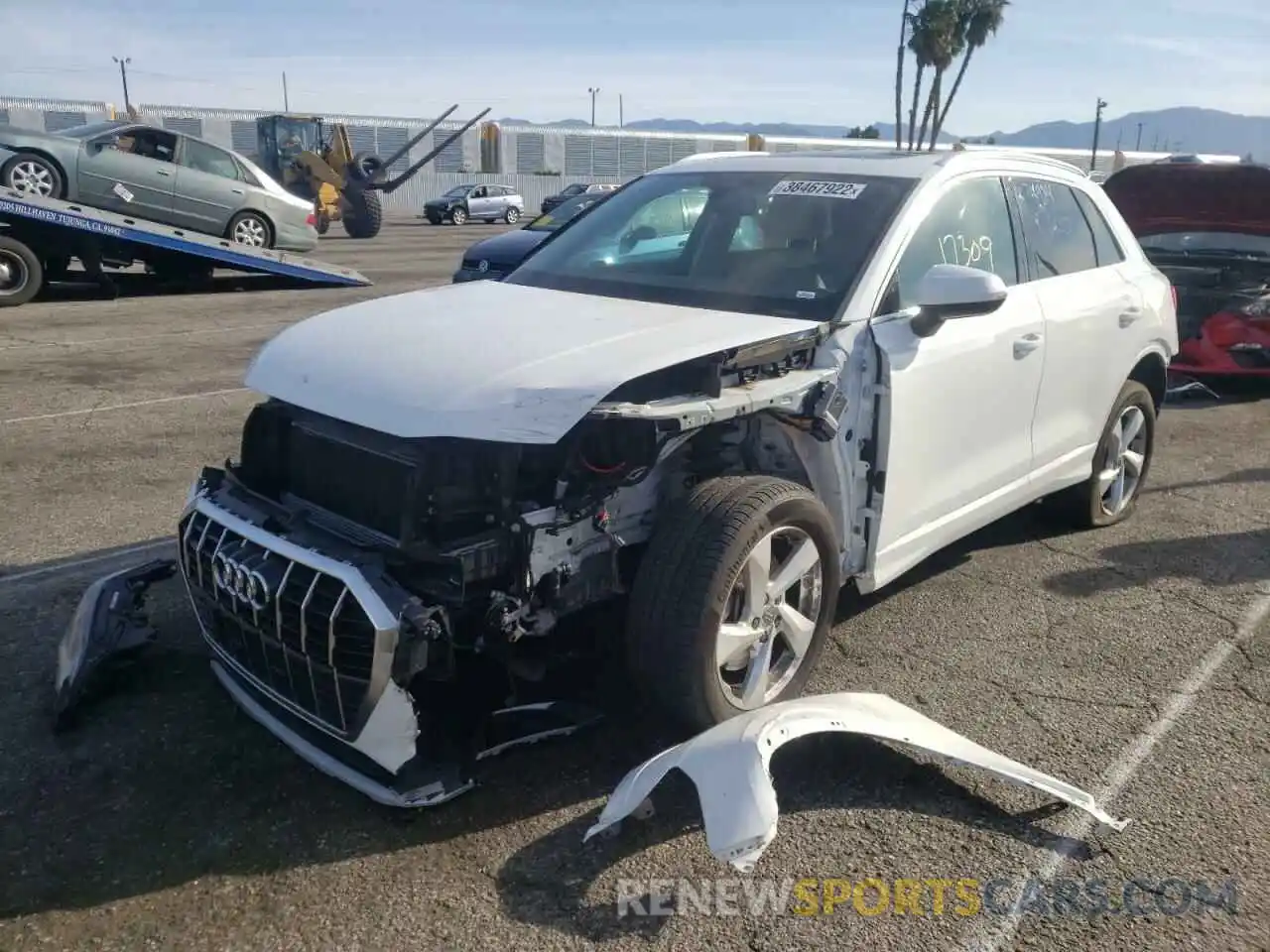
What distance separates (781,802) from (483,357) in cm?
156

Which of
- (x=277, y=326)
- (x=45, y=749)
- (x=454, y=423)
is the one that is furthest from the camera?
(x=277, y=326)

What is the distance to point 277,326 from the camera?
489 inches

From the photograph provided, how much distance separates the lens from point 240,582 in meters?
3.17

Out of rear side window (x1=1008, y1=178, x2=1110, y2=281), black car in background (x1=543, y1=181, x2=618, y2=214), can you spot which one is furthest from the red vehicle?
black car in background (x1=543, y1=181, x2=618, y2=214)

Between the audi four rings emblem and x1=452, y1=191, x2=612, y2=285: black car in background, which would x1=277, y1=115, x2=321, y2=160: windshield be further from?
the audi four rings emblem

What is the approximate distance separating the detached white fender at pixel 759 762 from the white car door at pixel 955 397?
74 centimetres

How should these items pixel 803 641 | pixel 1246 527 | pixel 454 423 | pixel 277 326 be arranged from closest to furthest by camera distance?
pixel 454 423
pixel 803 641
pixel 1246 527
pixel 277 326

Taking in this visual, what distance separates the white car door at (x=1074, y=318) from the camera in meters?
4.82

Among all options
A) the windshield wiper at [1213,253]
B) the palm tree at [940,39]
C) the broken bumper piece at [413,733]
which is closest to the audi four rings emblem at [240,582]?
the broken bumper piece at [413,733]

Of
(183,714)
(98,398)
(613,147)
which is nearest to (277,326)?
(98,398)

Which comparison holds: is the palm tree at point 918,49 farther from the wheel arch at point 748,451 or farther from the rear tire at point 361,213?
the wheel arch at point 748,451

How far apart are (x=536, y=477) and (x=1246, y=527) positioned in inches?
175

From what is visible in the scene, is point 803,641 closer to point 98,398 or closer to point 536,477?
point 536,477

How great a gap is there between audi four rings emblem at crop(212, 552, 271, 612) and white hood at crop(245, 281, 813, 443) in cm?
50
